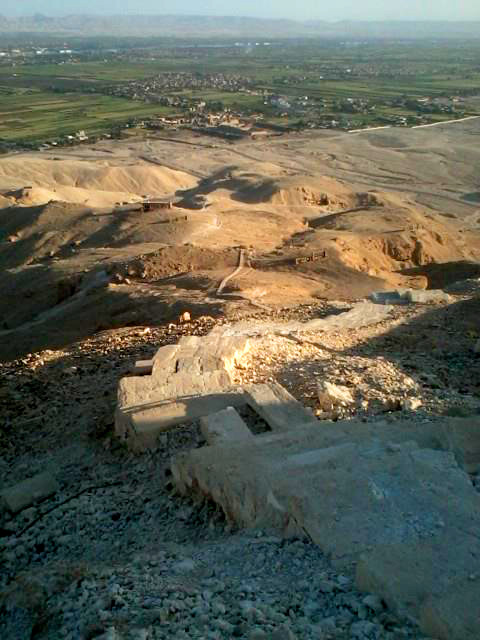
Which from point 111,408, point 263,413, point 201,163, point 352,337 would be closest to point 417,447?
point 263,413

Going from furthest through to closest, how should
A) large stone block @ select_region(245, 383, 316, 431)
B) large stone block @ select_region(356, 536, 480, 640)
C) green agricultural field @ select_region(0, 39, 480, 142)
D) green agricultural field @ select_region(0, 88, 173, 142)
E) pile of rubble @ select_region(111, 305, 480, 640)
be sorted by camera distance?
green agricultural field @ select_region(0, 39, 480, 142) → green agricultural field @ select_region(0, 88, 173, 142) → large stone block @ select_region(245, 383, 316, 431) → pile of rubble @ select_region(111, 305, 480, 640) → large stone block @ select_region(356, 536, 480, 640)

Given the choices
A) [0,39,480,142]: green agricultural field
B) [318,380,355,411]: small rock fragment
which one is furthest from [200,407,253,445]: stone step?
[0,39,480,142]: green agricultural field

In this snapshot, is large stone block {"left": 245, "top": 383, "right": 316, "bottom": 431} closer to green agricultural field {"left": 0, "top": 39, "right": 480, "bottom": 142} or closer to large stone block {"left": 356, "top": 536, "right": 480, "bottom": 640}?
large stone block {"left": 356, "top": 536, "right": 480, "bottom": 640}

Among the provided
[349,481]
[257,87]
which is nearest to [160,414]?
[349,481]

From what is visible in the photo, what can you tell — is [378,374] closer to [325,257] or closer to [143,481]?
[143,481]

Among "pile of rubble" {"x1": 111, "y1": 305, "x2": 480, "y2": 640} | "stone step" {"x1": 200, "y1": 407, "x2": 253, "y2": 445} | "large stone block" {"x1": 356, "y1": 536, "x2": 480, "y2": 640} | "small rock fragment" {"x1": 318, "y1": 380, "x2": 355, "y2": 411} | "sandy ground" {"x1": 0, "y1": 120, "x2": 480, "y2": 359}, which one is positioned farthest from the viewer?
"sandy ground" {"x1": 0, "y1": 120, "x2": 480, "y2": 359}

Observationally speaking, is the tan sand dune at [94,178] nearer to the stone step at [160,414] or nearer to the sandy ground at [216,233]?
the sandy ground at [216,233]

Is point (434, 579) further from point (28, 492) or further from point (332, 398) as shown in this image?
point (28, 492)
